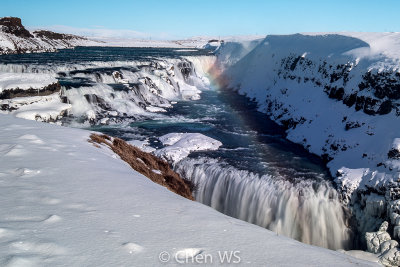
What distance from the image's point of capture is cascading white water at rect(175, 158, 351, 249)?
35.3 ft

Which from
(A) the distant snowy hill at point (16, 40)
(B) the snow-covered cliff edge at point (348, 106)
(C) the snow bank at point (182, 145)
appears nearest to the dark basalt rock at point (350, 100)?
(B) the snow-covered cliff edge at point (348, 106)

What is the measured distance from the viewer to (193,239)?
335 cm

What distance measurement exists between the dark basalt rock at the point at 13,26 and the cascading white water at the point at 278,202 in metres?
58.0

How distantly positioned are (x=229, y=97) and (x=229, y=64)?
45.7 ft

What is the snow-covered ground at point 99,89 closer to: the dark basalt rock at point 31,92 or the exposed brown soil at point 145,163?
the dark basalt rock at point 31,92

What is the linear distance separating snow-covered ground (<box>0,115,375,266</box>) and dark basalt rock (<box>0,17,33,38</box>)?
62280mm

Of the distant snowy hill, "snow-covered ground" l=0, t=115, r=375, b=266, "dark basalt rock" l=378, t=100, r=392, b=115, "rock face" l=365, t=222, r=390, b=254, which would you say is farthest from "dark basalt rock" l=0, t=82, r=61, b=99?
the distant snowy hill

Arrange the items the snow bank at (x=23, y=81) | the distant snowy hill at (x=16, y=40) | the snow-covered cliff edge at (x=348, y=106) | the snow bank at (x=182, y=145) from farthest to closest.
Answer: the distant snowy hill at (x=16, y=40)
the snow bank at (x=23, y=81)
the snow bank at (x=182, y=145)
the snow-covered cliff edge at (x=348, y=106)

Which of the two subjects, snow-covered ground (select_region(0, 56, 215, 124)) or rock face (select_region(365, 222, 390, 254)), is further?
snow-covered ground (select_region(0, 56, 215, 124))

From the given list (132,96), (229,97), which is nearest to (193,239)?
(132,96)

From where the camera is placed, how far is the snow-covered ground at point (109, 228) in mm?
2816

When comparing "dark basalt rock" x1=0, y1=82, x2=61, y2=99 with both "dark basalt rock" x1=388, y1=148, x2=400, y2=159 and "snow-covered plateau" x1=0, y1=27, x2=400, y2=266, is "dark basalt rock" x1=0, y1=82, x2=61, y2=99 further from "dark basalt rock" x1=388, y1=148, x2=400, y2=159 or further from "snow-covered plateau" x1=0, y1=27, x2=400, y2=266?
"dark basalt rock" x1=388, y1=148, x2=400, y2=159

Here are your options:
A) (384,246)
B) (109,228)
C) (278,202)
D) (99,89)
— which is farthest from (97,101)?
(109,228)

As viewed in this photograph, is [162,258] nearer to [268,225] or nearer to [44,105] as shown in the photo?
[268,225]
